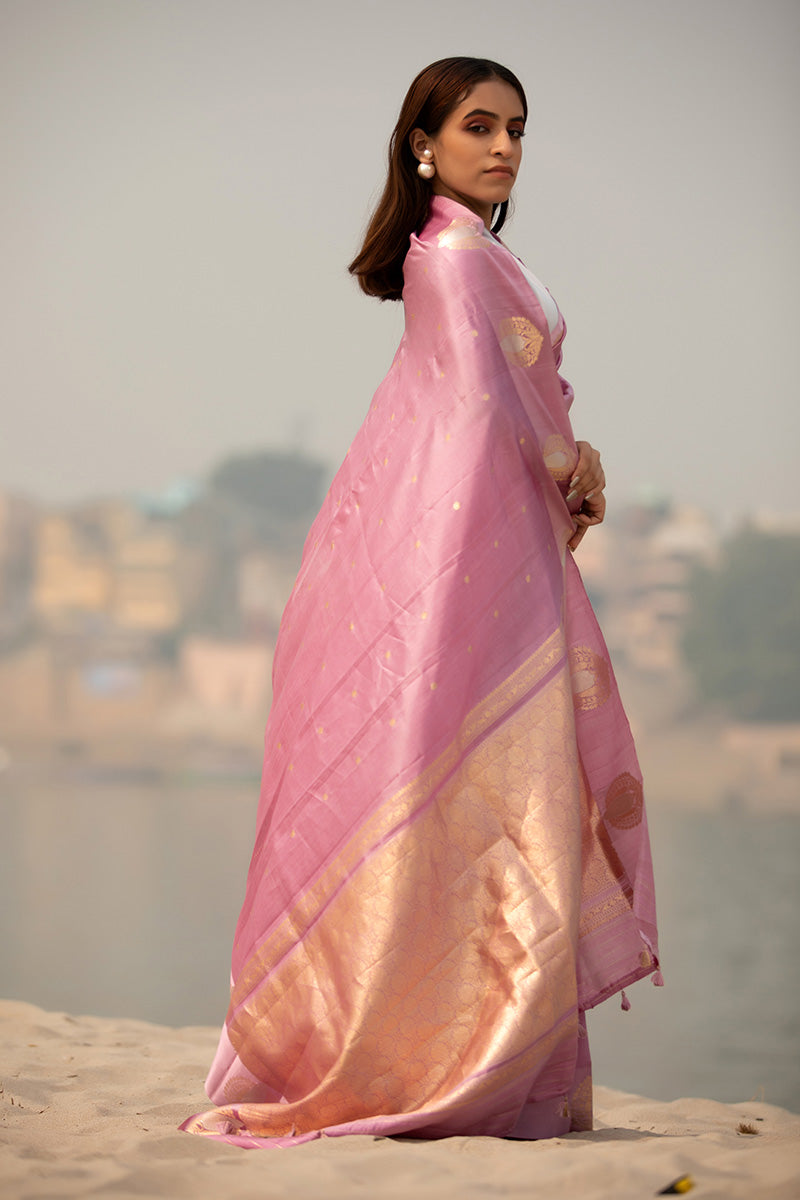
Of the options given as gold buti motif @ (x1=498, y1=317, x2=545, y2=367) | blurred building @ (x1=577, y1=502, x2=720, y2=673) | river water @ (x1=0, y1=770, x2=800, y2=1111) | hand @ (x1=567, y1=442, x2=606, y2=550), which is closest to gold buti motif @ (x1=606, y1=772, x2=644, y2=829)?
hand @ (x1=567, y1=442, x2=606, y2=550)

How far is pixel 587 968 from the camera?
1514 millimetres

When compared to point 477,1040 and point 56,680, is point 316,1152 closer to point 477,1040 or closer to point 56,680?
point 477,1040

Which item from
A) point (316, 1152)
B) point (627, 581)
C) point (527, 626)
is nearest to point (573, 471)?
point (527, 626)

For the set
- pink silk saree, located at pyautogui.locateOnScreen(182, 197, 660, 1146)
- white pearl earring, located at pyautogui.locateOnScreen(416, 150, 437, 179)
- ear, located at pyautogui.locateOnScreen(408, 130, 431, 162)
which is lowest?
pink silk saree, located at pyautogui.locateOnScreen(182, 197, 660, 1146)

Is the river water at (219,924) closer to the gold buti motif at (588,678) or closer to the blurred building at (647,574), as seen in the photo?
the blurred building at (647,574)

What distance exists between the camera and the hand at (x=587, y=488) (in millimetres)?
1627

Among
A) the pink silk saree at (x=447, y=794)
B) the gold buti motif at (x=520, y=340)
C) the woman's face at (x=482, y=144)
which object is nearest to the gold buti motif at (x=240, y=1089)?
the pink silk saree at (x=447, y=794)

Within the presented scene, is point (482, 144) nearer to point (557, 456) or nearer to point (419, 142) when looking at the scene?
point (419, 142)

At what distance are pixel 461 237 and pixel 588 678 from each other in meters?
0.59

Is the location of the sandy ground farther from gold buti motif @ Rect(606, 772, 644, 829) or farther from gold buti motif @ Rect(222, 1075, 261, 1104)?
gold buti motif @ Rect(606, 772, 644, 829)

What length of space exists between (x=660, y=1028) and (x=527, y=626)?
4584mm

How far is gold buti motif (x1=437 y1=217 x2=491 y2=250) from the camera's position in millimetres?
1632

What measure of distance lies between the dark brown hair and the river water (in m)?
2.96

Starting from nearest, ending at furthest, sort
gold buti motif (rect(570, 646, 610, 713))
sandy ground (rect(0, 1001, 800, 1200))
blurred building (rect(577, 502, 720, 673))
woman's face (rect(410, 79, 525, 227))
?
1. sandy ground (rect(0, 1001, 800, 1200))
2. gold buti motif (rect(570, 646, 610, 713))
3. woman's face (rect(410, 79, 525, 227))
4. blurred building (rect(577, 502, 720, 673))
